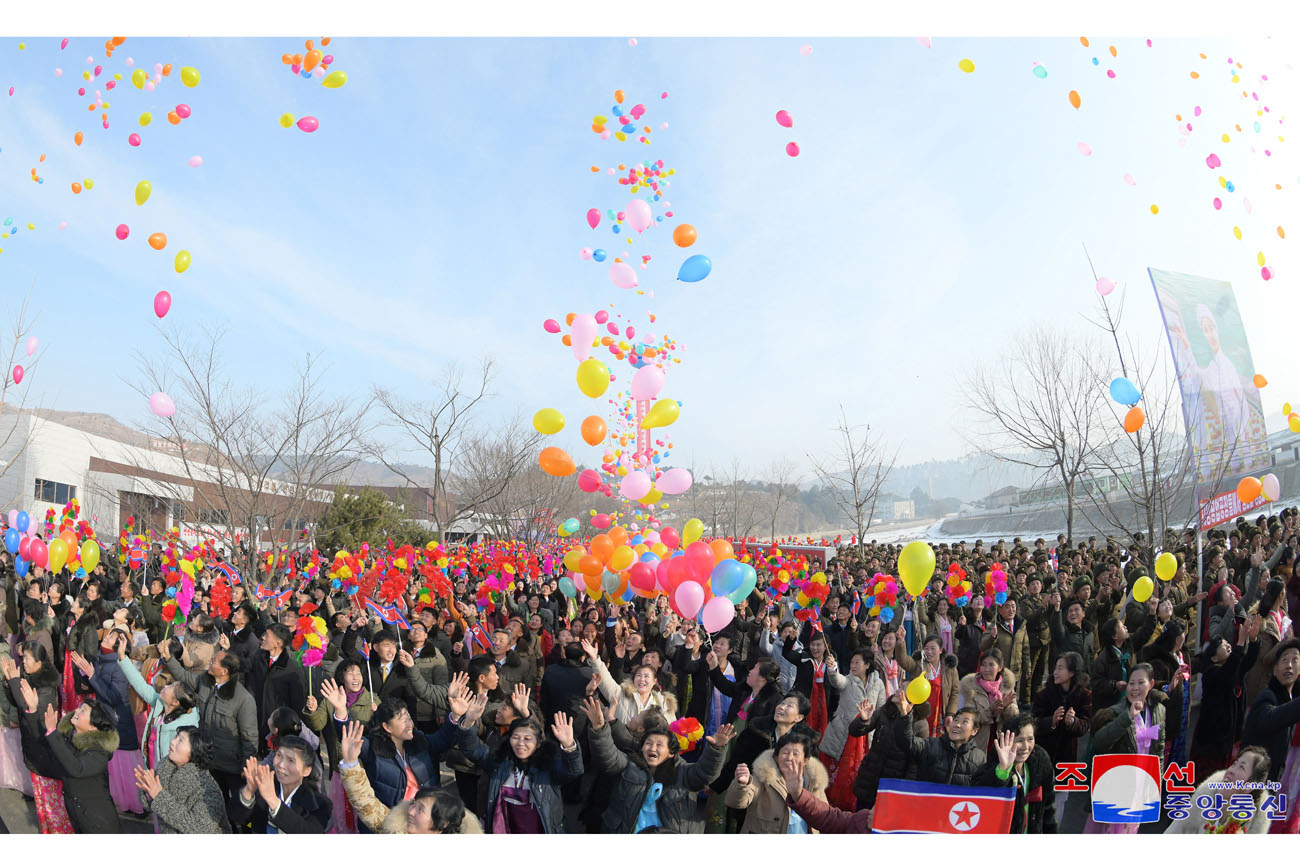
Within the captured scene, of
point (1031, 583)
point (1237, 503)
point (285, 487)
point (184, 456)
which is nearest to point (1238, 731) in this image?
point (1031, 583)

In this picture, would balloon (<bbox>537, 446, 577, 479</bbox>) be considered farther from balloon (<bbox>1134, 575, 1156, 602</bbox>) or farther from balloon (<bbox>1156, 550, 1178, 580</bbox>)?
balloon (<bbox>1156, 550, 1178, 580</bbox>)

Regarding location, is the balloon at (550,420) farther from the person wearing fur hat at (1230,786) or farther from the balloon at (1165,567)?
the balloon at (1165,567)

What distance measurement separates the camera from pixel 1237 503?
898 centimetres

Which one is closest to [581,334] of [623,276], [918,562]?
[623,276]

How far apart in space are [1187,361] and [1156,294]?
3.43ft

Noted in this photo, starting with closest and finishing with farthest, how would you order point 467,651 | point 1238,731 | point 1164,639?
point 1238,731 < point 1164,639 < point 467,651

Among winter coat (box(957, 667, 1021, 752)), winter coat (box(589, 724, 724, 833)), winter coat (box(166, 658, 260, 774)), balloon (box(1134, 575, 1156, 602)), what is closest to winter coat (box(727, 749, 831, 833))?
winter coat (box(589, 724, 724, 833))

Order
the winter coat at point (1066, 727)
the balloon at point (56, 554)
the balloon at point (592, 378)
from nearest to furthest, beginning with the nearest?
the winter coat at point (1066, 727) < the balloon at point (592, 378) < the balloon at point (56, 554)

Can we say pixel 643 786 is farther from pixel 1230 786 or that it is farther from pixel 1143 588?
pixel 1143 588

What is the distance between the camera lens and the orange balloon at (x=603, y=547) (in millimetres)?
6457

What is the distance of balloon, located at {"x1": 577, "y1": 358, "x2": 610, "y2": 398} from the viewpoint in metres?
5.92

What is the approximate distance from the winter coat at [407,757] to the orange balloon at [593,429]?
2746mm

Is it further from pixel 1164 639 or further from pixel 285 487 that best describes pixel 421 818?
pixel 285 487

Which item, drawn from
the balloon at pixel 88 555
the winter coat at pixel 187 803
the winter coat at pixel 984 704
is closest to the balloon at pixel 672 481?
the winter coat at pixel 984 704
